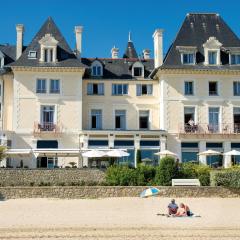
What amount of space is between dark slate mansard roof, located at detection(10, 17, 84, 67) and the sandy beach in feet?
48.5

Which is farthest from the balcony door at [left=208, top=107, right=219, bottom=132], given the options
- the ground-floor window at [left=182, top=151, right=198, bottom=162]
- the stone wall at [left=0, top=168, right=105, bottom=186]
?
the stone wall at [left=0, top=168, right=105, bottom=186]

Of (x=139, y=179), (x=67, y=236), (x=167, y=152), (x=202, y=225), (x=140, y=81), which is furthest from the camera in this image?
(x=140, y=81)

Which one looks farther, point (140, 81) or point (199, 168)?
point (140, 81)

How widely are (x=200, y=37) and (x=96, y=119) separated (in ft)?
39.3

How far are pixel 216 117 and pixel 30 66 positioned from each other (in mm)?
16276

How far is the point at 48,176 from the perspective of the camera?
1379 inches

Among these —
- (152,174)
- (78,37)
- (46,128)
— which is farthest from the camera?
(78,37)

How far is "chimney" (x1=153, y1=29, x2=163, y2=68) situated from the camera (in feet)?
146

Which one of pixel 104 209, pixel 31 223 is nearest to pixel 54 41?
pixel 104 209

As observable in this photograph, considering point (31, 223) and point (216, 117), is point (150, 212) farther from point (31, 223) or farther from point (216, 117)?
point (216, 117)

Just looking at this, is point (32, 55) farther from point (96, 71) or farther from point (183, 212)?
point (183, 212)

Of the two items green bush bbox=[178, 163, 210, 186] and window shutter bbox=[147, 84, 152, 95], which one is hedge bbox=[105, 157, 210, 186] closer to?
green bush bbox=[178, 163, 210, 186]

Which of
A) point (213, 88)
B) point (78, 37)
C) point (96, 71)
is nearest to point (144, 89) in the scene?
point (96, 71)

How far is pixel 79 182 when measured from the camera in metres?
34.8
